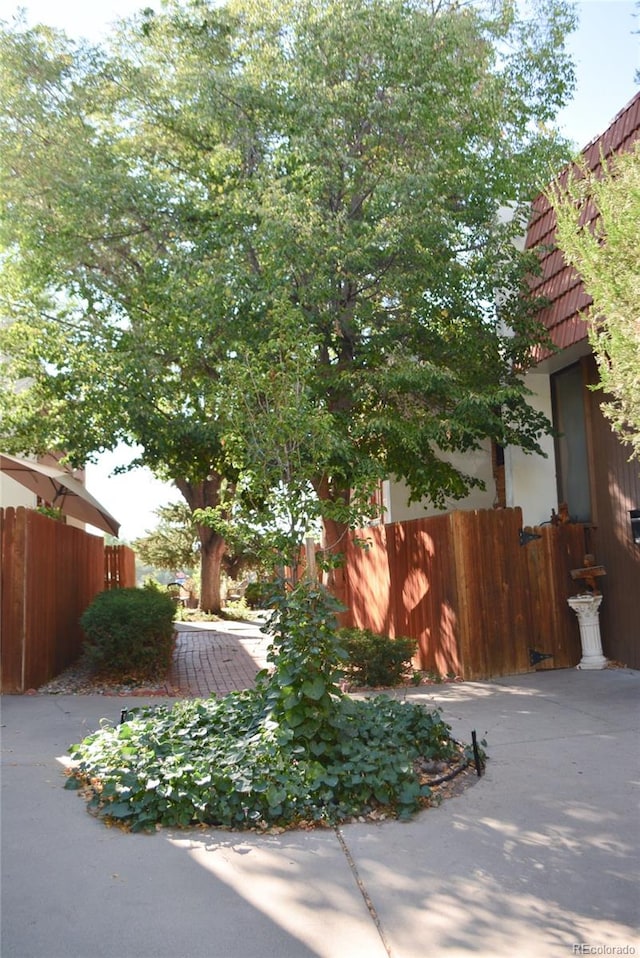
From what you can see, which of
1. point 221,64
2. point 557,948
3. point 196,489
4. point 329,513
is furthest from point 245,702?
point 196,489

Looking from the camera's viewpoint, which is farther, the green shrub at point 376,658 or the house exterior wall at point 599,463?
the green shrub at point 376,658

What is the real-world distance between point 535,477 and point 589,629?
2228 millimetres

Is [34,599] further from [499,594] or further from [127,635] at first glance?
[499,594]

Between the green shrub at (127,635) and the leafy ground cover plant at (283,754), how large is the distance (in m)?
3.68

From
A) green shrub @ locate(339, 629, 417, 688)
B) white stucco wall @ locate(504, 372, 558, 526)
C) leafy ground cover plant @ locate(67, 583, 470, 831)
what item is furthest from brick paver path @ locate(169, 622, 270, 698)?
white stucco wall @ locate(504, 372, 558, 526)

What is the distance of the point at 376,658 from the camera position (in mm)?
10016

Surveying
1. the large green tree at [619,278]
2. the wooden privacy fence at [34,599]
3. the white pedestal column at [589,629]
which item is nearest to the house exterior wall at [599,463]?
the white pedestal column at [589,629]

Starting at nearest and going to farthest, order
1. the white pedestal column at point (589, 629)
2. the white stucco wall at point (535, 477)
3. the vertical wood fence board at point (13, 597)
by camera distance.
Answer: the vertical wood fence board at point (13, 597) → the white pedestal column at point (589, 629) → the white stucco wall at point (535, 477)

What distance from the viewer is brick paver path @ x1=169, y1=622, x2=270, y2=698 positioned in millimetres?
11077

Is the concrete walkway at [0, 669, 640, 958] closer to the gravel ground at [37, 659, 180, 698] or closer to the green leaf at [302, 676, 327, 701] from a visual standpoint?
the green leaf at [302, 676, 327, 701]

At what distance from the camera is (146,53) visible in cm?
1335

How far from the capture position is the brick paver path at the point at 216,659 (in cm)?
1108

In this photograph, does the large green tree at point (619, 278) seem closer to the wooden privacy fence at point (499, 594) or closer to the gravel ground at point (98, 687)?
the wooden privacy fence at point (499, 594)

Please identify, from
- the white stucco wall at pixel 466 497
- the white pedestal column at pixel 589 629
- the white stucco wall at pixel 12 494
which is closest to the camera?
the white pedestal column at pixel 589 629
